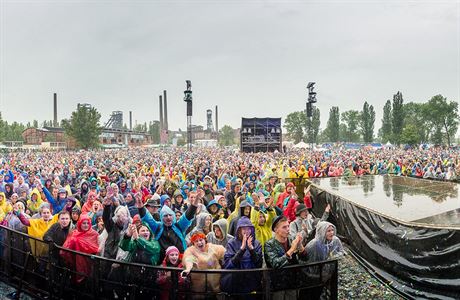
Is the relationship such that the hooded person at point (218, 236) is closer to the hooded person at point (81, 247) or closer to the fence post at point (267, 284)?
the fence post at point (267, 284)

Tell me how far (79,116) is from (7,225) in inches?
2585

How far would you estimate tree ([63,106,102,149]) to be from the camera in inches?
2584

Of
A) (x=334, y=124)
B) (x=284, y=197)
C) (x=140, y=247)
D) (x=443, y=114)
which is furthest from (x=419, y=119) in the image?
(x=140, y=247)

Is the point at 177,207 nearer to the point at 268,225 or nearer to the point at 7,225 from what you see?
the point at 268,225

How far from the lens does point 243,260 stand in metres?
3.71

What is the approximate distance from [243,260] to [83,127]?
69.0 metres

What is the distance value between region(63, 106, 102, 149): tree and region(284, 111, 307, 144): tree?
Answer: 59560 mm

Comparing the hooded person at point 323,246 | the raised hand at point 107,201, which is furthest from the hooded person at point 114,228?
the hooded person at point 323,246

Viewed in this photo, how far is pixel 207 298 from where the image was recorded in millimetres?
3611

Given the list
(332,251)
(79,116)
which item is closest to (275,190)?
(332,251)

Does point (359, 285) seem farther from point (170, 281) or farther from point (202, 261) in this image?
point (170, 281)

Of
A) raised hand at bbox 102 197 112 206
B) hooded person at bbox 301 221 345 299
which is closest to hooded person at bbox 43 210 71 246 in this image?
raised hand at bbox 102 197 112 206

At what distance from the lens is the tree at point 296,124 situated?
4008 inches

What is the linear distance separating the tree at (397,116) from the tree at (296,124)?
3320 cm
